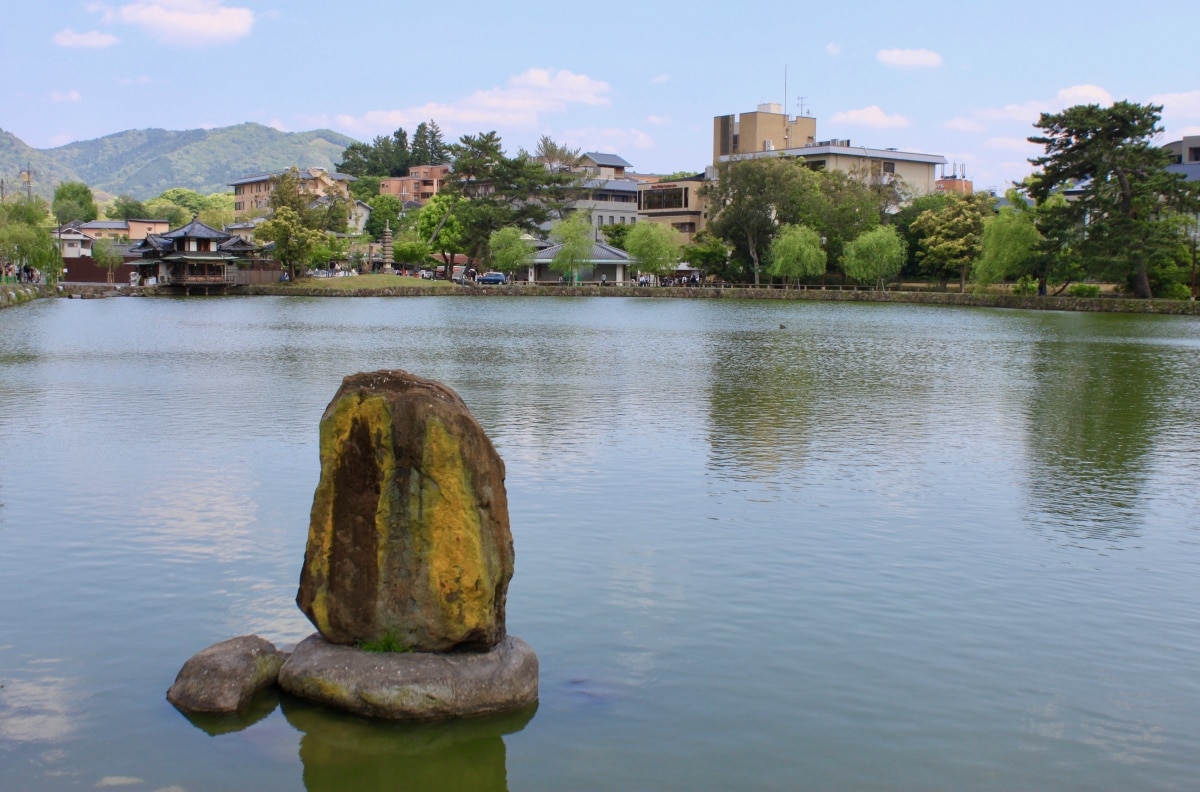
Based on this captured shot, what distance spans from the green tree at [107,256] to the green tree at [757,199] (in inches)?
1808

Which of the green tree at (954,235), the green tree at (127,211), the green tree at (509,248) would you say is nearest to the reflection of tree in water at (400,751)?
the green tree at (954,235)

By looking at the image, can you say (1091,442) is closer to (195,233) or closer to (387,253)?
(195,233)

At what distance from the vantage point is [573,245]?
85.9 meters

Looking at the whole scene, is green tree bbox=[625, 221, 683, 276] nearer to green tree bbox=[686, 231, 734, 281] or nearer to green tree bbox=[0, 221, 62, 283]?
green tree bbox=[686, 231, 734, 281]

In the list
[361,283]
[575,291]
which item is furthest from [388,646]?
[575,291]

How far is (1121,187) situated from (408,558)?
2426 inches

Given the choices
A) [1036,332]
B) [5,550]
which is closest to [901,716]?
[5,550]

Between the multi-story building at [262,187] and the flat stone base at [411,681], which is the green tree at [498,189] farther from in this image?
the flat stone base at [411,681]

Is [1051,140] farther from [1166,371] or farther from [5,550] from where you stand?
[5,550]

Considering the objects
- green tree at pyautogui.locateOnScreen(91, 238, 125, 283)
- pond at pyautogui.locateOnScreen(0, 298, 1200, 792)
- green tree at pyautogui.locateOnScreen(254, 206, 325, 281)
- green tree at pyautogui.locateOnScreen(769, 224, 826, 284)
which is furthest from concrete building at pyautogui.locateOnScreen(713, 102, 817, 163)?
pond at pyautogui.locateOnScreen(0, 298, 1200, 792)

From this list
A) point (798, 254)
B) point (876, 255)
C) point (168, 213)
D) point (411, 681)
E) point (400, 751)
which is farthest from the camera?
point (168, 213)

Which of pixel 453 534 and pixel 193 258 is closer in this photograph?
pixel 453 534

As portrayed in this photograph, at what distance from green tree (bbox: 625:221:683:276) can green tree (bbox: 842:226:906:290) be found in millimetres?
15503

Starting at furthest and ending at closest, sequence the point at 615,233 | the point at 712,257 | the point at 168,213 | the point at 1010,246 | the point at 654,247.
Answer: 1. the point at 168,213
2. the point at 615,233
3. the point at 712,257
4. the point at 654,247
5. the point at 1010,246
